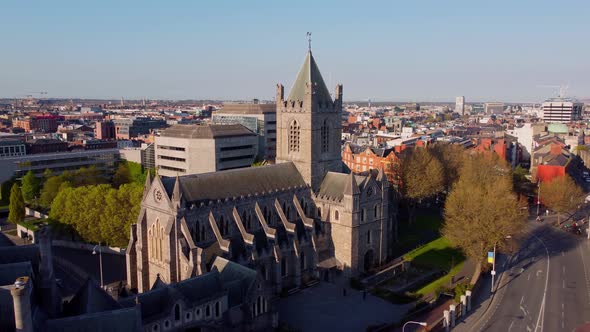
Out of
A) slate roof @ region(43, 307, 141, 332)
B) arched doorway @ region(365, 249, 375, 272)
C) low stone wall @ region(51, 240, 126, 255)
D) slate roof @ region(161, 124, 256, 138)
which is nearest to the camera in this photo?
slate roof @ region(43, 307, 141, 332)

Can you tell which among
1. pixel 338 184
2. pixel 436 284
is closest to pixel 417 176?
pixel 338 184

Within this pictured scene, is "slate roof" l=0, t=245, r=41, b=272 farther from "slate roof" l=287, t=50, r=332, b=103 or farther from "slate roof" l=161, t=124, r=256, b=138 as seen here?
"slate roof" l=161, t=124, r=256, b=138

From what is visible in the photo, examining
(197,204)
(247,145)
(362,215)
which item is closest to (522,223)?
(362,215)

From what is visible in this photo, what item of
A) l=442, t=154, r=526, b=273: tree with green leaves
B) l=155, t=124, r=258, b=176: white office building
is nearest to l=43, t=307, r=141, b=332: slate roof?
l=442, t=154, r=526, b=273: tree with green leaves

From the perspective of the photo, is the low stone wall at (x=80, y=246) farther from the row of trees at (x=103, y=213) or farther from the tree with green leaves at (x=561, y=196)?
the tree with green leaves at (x=561, y=196)

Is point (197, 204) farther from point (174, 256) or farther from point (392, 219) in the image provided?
point (392, 219)

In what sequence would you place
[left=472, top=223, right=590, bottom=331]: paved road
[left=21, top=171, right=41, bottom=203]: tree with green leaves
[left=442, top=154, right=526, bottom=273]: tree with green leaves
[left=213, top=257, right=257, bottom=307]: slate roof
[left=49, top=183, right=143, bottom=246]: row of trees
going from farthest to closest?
[left=21, top=171, right=41, bottom=203]: tree with green leaves < [left=49, top=183, right=143, bottom=246]: row of trees < [left=442, top=154, right=526, bottom=273]: tree with green leaves < [left=472, top=223, right=590, bottom=331]: paved road < [left=213, top=257, right=257, bottom=307]: slate roof

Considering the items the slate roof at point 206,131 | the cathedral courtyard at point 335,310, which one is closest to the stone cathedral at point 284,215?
the cathedral courtyard at point 335,310
